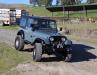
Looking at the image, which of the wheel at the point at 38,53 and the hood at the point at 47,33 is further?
the hood at the point at 47,33

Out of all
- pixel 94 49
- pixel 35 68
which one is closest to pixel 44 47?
pixel 35 68

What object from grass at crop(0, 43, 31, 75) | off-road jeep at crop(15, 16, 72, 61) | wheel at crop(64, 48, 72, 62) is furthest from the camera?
wheel at crop(64, 48, 72, 62)

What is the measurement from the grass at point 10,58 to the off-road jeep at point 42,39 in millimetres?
656

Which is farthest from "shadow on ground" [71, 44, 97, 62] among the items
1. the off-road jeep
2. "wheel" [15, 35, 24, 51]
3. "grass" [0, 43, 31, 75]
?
"wheel" [15, 35, 24, 51]

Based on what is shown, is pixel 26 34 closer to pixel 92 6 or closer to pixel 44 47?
pixel 44 47

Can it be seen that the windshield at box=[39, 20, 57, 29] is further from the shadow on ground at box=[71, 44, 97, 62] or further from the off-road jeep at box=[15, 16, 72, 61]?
the shadow on ground at box=[71, 44, 97, 62]

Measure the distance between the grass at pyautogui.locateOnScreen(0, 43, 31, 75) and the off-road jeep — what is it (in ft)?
2.15

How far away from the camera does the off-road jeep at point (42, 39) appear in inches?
688

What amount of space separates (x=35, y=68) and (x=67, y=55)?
2809mm

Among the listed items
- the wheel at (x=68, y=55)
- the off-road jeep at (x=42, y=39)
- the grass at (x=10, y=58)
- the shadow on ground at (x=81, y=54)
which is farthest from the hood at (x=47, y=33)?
the shadow on ground at (x=81, y=54)

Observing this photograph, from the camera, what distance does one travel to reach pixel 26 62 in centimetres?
1698

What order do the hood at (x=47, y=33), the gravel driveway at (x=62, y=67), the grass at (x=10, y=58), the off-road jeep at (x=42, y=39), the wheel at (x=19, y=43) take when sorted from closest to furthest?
the gravel driveway at (x=62, y=67) → the grass at (x=10, y=58) → the off-road jeep at (x=42, y=39) → the hood at (x=47, y=33) → the wheel at (x=19, y=43)

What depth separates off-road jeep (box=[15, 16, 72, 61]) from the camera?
57.4ft

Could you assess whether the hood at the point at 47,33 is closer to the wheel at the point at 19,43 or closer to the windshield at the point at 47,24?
the windshield at the point at 47,24
